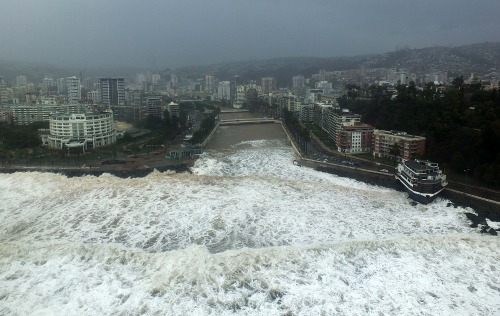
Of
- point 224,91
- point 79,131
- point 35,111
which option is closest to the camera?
point 79,131

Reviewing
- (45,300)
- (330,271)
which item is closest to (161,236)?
(45,300)

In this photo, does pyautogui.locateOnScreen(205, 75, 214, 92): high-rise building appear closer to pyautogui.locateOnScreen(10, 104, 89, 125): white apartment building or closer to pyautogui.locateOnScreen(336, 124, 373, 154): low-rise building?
pyautogui.locateOnScreen(10, 104, 89, 125): white apartment building

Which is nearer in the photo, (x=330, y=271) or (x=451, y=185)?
(x=330, y=271)

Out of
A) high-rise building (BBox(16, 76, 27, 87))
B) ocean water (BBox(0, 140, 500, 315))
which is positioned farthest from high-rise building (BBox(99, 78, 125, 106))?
ocean water (BBox(0, 140, 500, 315))

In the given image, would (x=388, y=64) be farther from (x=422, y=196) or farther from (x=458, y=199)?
(x=422, y=196)

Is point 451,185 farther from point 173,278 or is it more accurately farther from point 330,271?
point 173,278

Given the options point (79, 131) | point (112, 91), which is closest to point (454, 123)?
point (79, 131)
